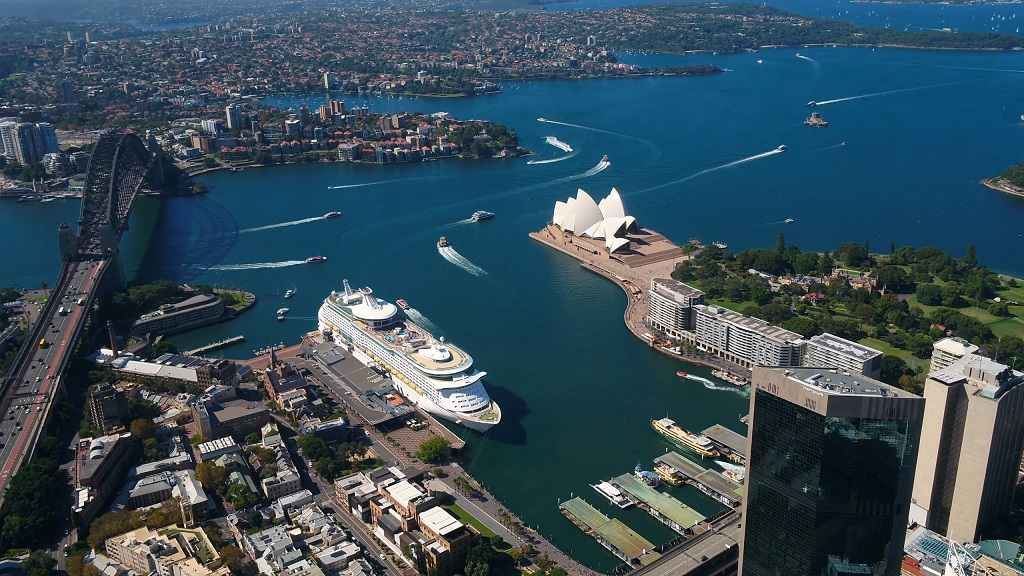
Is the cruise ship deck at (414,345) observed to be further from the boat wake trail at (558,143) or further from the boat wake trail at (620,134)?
the boat wake trail at (558,143)

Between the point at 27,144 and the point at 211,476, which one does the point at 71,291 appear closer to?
the point at 211,476

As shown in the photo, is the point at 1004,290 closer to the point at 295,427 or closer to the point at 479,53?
the point at 295,427

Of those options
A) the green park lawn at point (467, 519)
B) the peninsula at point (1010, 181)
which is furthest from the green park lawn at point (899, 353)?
the peninsula at point (1010, 181)

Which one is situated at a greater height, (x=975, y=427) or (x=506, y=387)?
(x=975, y=427)

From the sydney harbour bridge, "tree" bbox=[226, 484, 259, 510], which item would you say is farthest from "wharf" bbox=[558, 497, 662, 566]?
the sydney harbour bridge

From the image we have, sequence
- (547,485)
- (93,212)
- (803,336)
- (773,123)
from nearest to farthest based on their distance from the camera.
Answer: (547,485)
(803,336)
(93,212)
(773,123)

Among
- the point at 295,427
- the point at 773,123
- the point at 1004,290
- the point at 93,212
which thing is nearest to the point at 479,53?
the point at 773,123
